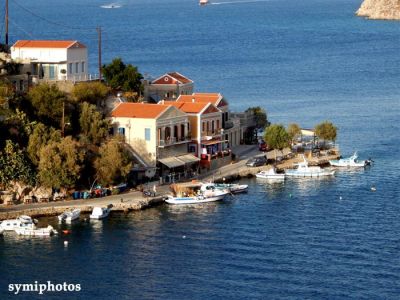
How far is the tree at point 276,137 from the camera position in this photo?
7919cm

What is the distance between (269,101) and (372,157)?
30377mm

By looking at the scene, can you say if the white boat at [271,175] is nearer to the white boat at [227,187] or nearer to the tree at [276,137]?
the white boat at [227,187]

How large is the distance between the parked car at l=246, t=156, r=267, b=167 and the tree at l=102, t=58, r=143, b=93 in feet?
33.3

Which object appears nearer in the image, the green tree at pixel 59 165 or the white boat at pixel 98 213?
the white boat at pixel 98 213

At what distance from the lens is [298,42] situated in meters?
194

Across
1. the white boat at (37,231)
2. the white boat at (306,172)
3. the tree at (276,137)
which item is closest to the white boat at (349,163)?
the white boat at (306,172)

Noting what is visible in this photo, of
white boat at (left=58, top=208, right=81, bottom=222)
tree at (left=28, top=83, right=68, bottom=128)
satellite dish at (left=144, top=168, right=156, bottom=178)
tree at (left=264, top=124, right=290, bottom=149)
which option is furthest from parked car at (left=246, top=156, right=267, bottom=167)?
white boat at (left=58, top=208, right=81, bottom=222)

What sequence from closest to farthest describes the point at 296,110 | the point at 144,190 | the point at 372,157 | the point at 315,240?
1. the point at 315,240
2. the point at 144,190
3. the point at 372,157
4. the point at 296,110

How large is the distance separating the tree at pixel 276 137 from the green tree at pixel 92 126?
40.1ft

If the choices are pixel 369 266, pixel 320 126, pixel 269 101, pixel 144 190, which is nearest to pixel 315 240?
pixel 369 266

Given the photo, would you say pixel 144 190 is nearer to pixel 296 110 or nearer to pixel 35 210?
pixel 35 210

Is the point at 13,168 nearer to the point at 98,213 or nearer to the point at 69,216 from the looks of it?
the point at 69,216

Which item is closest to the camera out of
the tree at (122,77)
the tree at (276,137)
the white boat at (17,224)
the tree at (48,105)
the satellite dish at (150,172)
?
the white boat at (17,224)

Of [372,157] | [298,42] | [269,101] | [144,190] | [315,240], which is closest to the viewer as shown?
[315,240]
